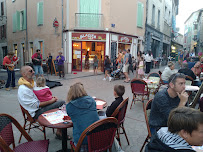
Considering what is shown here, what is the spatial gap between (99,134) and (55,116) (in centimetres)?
107

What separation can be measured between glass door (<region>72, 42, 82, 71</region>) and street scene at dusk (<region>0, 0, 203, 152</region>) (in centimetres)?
8

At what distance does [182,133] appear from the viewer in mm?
1603

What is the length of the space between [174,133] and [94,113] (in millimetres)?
1225

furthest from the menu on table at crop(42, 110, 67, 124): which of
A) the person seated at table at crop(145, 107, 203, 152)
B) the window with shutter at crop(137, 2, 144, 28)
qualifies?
the window with shutter at crop(137, 2, 144, 28)

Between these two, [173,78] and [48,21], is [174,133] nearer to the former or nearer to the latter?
[173,78]

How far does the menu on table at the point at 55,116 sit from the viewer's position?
A: 9.41ft

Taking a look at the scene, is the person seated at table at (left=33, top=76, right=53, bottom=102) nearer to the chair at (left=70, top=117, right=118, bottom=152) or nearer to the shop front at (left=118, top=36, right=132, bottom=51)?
the chair at (left=70, top=117, right=118, bottom=152)

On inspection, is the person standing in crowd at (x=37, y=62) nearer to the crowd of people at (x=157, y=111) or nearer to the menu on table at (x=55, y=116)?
the crowd of people at (x=157, y=111)

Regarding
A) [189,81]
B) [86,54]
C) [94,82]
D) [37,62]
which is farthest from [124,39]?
[189,81]

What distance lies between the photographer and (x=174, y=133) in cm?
164

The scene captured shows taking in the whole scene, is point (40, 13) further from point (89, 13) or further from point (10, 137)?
point (10, 137)

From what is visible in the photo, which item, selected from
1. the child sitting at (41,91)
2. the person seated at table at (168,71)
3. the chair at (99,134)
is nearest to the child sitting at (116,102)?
the chair at (99,134)

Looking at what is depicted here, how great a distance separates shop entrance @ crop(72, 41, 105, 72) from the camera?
15.7 m

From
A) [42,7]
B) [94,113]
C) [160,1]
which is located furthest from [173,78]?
[160,1]
